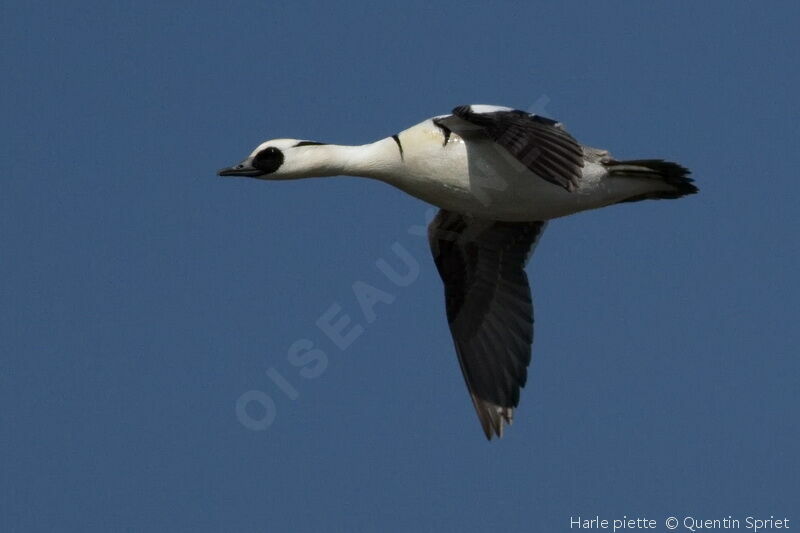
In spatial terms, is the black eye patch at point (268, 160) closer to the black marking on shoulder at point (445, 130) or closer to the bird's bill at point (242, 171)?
the bird's bill at point (242, 171)

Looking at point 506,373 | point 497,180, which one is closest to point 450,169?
point 497,180

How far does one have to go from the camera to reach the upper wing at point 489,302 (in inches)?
577

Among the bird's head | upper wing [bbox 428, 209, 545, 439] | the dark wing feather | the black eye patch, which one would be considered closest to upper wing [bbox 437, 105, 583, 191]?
the dark wing feather

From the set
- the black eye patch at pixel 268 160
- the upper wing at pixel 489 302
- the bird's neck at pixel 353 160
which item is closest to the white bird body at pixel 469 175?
the bird's neck at pixel 353 160

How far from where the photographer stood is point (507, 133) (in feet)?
41.0

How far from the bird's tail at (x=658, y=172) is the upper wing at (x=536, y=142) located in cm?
91

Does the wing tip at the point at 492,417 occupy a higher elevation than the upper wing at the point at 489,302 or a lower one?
lower

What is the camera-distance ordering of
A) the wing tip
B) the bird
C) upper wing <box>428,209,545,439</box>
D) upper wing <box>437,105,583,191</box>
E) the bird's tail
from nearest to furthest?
1. upper wing <box>437,105,583,191</box>
2. the bird
3. the bird's tail
4. the wing tip
5. upper wing <box>428,209,545,439</box>

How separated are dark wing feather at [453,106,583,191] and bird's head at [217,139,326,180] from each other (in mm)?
1812

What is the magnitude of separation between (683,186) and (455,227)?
2.45 metres

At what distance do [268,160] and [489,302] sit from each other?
2678 millimetres

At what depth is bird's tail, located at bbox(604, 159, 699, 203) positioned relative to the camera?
43.7 ft

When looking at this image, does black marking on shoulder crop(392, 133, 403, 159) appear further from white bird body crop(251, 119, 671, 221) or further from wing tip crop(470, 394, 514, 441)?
wing tip crop(470, 394, 514, 441)

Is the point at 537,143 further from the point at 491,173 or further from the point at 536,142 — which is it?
the point at 491,173
